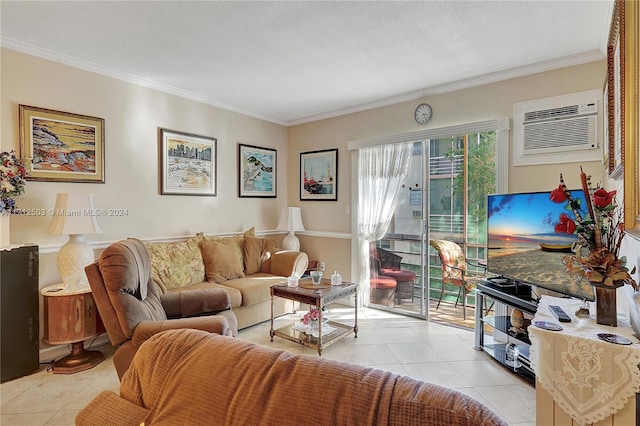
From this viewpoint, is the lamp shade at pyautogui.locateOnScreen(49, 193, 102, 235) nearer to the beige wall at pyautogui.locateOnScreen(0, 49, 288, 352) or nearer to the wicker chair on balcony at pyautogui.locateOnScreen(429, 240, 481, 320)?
the beige wall at pyautogui.locateOnScreen(0, 49, 288, 352)

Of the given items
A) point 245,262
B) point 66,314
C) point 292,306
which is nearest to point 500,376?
point 292,306

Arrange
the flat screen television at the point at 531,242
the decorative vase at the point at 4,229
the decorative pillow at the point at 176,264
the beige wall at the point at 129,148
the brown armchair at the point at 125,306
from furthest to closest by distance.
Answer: the decorative pillow at the point at 176,264
the beige wall at the point at 129,148
the decorative vase at the point at 4,229
the flat screen television at the point at 531,242
the brown armchair at the point at 125,306

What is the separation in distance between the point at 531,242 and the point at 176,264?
130 inches

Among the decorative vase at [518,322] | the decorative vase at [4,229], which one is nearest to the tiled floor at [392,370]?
the decorative vase at [518,322]

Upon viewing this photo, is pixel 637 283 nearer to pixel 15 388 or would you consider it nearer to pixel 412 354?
pixel 412 354

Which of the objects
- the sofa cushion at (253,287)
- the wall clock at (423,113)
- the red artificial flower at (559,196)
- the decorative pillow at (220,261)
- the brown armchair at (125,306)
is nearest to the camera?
the red artificial flower at (559,196)

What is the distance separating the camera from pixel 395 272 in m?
4.21

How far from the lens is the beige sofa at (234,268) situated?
10.9 feet

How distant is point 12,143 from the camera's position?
2.68 metres

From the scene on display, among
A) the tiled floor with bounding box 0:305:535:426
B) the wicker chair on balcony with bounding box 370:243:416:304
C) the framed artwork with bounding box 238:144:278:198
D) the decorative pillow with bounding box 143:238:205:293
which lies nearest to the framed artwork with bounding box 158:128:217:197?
the framed artwork with bounding box 238:144:278:198

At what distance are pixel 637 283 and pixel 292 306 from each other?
3.29m

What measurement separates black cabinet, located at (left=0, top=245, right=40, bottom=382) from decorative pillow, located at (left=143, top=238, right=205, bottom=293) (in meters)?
0.88

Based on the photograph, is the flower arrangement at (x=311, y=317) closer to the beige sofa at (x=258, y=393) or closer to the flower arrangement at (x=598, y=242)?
the flower arrangement at (x=598, y=242)

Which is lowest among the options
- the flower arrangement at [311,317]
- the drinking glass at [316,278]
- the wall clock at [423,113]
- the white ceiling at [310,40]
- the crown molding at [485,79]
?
the flower arrangement at [311,317]
